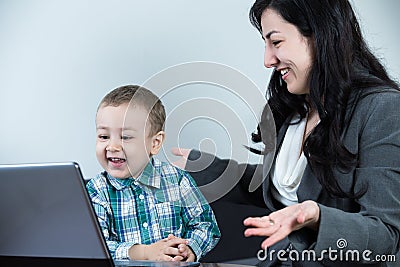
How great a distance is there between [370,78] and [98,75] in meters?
1.19

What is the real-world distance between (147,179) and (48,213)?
28.7 inches

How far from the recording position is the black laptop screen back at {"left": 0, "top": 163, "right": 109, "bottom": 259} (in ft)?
3.35

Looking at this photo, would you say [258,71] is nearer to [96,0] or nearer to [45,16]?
[96,0]

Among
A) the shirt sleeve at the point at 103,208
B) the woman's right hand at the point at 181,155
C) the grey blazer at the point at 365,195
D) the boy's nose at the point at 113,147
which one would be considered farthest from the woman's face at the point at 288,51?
the shirt sleeve at the point at 103,208

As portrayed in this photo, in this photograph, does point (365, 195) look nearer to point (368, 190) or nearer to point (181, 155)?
point (368, 190)

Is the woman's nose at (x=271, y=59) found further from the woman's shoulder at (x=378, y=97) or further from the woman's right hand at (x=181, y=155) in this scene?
the woman's right hand at (x=181, y=155)

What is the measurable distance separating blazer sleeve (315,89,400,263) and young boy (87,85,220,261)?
0.46 m

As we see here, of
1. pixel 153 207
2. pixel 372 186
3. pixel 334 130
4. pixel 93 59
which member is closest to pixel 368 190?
pixel 372 186

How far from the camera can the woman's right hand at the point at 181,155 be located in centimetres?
170

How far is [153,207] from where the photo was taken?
177 centimetres

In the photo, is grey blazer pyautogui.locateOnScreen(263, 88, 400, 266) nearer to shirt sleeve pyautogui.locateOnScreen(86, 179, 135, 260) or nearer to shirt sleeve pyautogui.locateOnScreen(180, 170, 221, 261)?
shirt sleeve pyautogui.locateOnScreen(180, 170, 221, 261)

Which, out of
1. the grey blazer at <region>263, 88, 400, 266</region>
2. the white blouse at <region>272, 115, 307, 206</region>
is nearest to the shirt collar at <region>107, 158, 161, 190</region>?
the white blouse at <region>272, 115, 307, 206</region>

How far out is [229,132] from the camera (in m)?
2.30

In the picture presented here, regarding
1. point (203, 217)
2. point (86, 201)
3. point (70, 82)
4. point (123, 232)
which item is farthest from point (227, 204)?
point (86, 201)
